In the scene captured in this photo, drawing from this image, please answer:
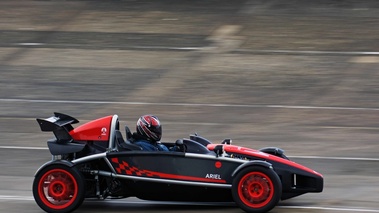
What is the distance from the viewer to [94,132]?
1034 centimetres

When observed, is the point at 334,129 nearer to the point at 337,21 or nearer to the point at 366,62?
the point at 366,62

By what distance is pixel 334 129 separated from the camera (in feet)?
53.8

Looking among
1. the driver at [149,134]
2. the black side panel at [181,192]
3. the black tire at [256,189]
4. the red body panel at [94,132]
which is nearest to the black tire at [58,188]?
the red body panel at [94,132]

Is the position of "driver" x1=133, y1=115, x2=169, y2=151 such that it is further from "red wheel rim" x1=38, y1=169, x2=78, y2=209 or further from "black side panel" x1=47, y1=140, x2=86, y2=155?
"red wheel rim" x1=38, y1=169, x2=78, y2=209

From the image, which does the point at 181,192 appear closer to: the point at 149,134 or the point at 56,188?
the point at 149,134

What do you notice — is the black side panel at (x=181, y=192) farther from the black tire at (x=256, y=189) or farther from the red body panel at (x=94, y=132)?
the red body panel at (x=94, y=132)

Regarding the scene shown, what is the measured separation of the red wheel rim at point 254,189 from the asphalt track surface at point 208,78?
0.41 meters

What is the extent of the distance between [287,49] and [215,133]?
8116 millimetres

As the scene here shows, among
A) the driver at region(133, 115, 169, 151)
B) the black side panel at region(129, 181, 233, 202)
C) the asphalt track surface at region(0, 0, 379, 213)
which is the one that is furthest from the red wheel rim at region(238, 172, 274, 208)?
the driver at region(133, 115, 169, 151)

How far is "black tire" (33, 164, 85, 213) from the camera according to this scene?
9938mm

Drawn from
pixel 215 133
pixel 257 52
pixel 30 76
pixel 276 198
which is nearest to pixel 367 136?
pixel 215 133

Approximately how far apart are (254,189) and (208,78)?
1158 centimetres

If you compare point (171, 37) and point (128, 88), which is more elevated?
point (171, 37)

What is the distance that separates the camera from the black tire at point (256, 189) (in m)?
9.64
